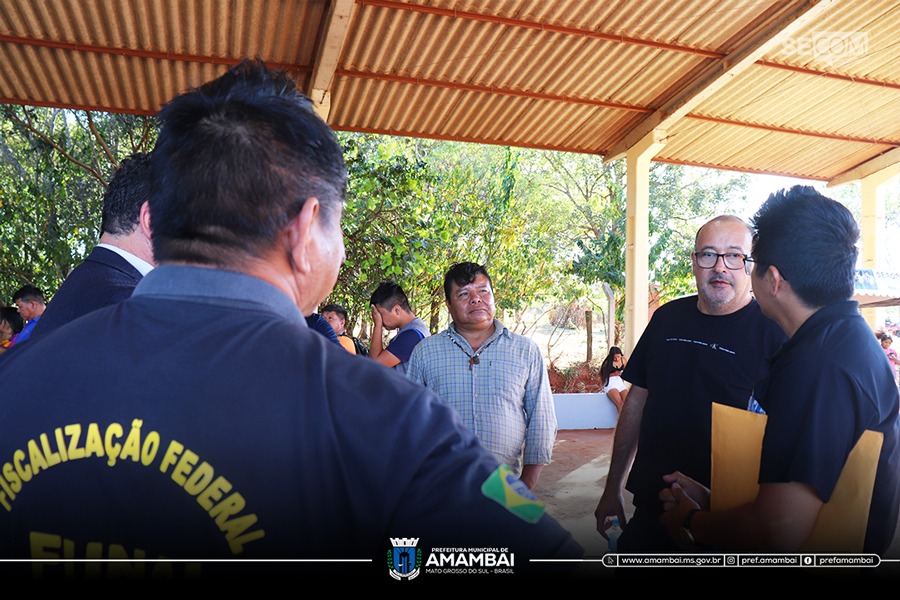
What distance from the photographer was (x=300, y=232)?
89 centimetres

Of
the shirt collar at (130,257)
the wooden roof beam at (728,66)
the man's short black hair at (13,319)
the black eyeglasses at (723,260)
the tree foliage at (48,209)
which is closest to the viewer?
the shirt collar at (130,257)

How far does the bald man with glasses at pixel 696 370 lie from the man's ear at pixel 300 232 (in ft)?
5.86

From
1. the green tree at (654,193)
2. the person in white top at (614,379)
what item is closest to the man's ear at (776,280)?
the person in white top at (614,379)

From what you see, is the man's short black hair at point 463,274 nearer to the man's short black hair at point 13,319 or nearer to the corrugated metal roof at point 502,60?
the corrugated metal roof at point 502,60

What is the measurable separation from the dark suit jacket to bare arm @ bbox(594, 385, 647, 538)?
1.82m

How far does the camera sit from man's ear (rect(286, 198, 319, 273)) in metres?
0.89

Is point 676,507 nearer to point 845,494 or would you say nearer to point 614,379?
point 845,494

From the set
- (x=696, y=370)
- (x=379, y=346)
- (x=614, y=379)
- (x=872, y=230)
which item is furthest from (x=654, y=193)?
(x=696, y=370)

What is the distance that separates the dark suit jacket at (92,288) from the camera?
1.85 meters

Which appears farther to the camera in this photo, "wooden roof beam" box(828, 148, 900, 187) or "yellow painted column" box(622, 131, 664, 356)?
"wooden roof beam" box(828, 148, 900, 187)

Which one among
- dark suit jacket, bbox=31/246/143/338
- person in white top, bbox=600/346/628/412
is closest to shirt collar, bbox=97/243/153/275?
dark suit jacket, bbox=31/246/143/338

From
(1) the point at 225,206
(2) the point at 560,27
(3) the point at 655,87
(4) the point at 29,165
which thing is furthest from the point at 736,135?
(4) the point at 29,165

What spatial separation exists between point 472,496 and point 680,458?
1.84 meters

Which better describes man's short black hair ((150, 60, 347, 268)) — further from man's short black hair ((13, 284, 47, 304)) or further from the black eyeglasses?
man's short black hair ((13, 284, 47, 304))
